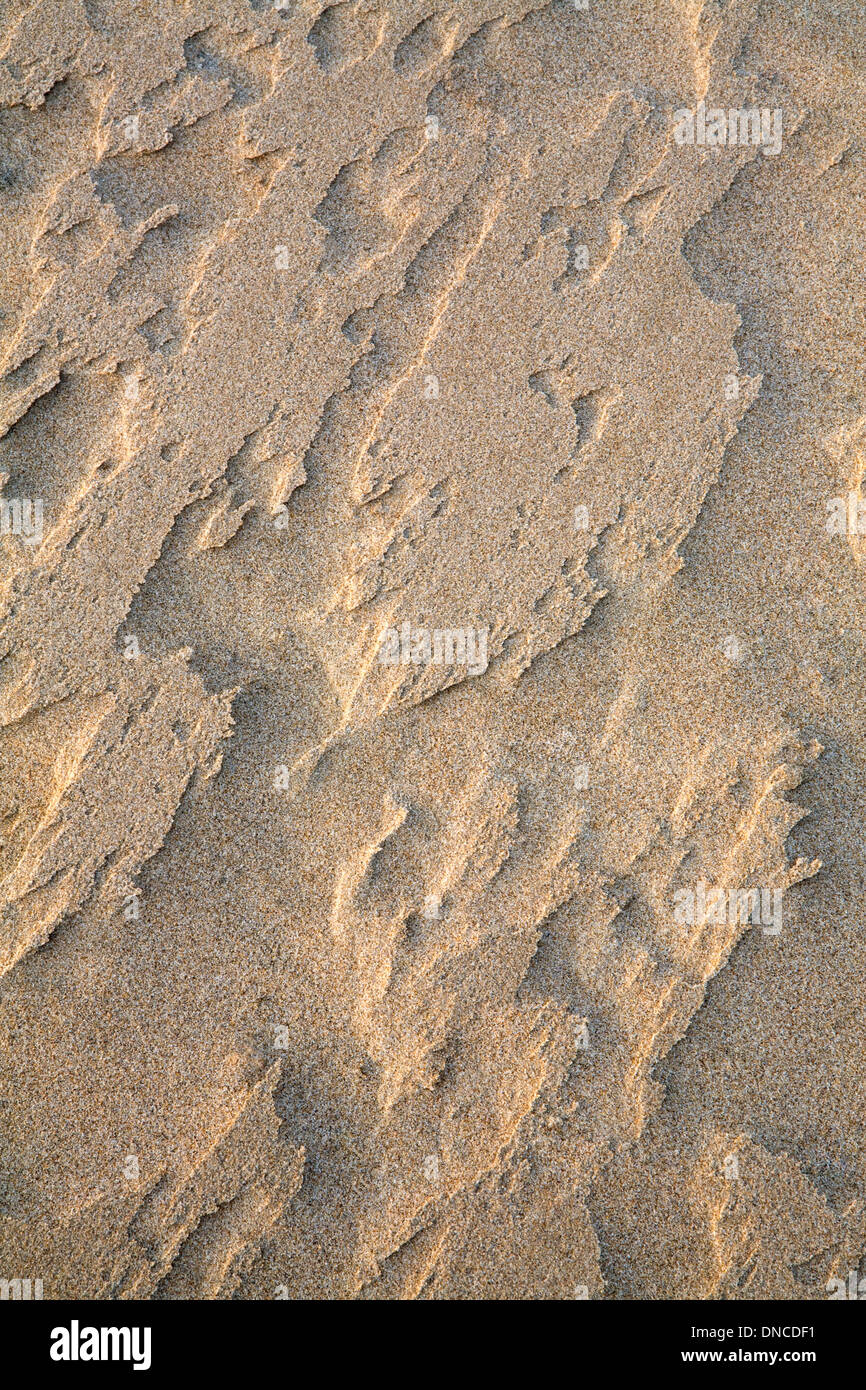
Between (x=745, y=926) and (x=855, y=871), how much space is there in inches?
10.1

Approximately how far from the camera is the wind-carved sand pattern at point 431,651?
1.89m

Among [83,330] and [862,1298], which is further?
[83,330]

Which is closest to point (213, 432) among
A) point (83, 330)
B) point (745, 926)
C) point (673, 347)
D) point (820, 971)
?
point (83, 330)

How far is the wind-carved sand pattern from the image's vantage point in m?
1.89

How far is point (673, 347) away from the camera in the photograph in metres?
2.10

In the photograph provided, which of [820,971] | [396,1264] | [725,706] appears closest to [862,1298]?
[820,971]

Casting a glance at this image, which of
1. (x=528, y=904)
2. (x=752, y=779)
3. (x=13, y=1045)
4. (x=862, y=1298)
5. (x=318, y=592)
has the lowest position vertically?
(x=862, y=1298)

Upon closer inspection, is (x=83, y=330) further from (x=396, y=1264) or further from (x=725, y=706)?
(x=396, y=1264)

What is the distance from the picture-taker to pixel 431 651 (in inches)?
79.8

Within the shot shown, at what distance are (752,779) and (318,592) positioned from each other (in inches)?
38.4

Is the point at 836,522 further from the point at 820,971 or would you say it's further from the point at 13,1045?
the point at 13,1045

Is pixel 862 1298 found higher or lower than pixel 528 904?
lower
